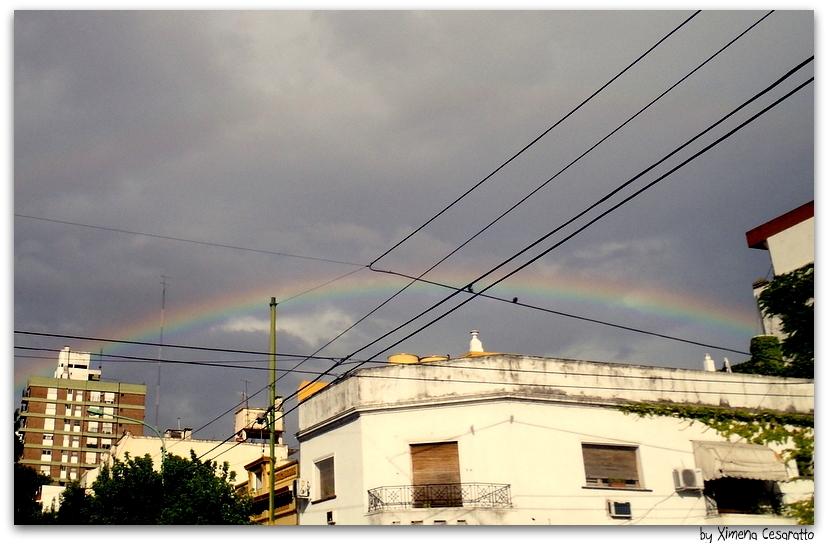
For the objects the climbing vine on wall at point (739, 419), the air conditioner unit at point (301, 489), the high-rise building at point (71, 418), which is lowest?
the air conditioner unit at point (301, 489)

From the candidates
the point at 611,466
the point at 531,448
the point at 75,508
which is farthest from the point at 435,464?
the point at 75,508

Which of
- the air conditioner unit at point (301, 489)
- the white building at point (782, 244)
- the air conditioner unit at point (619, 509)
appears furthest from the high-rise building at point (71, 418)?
the white building at point (782, 244)

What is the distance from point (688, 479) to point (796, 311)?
3625 mm

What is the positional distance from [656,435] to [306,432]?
23.1ft

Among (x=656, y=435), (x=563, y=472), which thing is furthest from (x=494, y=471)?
(x=656, y=435)

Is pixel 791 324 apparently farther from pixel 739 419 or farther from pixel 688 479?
pixel 688 479

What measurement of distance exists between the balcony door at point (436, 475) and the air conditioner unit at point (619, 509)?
2559 millimetres

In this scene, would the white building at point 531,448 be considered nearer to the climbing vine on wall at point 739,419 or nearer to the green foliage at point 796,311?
the climbing vine on wall at point 739,419

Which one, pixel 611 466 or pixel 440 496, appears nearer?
pixel 440 496

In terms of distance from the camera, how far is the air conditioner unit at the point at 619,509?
45.2ft

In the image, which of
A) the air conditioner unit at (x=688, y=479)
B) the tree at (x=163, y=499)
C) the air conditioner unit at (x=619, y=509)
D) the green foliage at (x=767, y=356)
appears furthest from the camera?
the green foliage at (x=767, y=356)

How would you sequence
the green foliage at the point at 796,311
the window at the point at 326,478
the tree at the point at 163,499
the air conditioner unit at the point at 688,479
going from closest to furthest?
1. the tree at the point at 163,499
2. the green foliage at the point at 796,311
3. the air conditioner unit at the point at 688,479
4. the window at the point at 326,478

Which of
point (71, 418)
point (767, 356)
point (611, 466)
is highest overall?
point (71, 418)

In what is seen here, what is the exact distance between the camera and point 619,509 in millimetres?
13945
